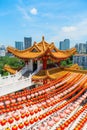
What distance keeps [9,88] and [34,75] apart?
12.2 ft

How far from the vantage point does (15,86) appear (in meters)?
17.2

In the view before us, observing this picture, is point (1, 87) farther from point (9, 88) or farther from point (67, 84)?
point (67, 84)

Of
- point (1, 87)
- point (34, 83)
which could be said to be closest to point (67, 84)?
point (34, 83)

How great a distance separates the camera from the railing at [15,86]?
1609 cm

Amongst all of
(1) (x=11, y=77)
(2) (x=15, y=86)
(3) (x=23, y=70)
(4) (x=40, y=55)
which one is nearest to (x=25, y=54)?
(3) (x=23, y=70)

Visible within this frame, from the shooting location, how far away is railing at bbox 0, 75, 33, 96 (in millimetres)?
16087

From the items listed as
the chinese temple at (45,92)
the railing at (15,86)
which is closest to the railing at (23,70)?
the chinese temple at (45,92)

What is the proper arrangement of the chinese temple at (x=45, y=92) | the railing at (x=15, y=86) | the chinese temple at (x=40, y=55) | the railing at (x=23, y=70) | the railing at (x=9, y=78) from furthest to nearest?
the railing at (x=23, y=70)
the chinese temple at (x=40, y=55)
the railing at (x=9, y=78)
the railing at (x=15, y=86)
the chinese temple at (x=45, y=92)

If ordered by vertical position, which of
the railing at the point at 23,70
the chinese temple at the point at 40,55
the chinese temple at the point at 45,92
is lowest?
the chinese temple at the point at 45,92

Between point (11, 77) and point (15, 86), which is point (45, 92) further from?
point (11, 77)

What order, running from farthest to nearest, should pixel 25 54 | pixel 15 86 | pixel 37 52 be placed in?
pixel 25 54 → pixel 37 52 → pixel 15 86

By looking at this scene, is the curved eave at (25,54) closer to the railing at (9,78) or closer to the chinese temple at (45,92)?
the chinese temple at (45,92)

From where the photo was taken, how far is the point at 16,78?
19.1m

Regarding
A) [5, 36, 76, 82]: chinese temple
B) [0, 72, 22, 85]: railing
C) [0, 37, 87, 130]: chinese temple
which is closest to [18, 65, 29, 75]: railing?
[0, 37, 87, 130]: chinese temple
